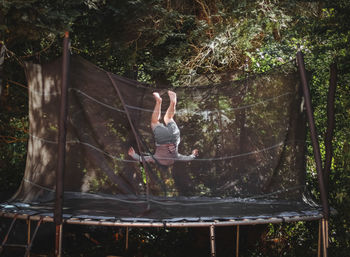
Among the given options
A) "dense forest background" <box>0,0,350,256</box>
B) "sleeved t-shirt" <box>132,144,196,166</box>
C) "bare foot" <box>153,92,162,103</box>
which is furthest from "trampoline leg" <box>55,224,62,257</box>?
"bare foot" <box>153,92,162,103</box>

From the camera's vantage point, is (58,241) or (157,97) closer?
(58,241)

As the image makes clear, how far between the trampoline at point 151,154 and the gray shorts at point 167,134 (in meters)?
0.06

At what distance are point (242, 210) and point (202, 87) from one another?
48.4 inches

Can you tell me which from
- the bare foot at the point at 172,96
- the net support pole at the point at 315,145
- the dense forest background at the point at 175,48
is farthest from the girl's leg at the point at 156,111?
the net support pole at the point at 315,145

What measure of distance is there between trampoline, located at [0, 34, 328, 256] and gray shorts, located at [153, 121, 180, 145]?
0.06 meters

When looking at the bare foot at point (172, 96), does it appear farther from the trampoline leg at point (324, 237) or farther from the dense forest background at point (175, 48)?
the trampoline leg at point (324, 237)

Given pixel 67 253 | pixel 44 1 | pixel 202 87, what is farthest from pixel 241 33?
pixel 67 253

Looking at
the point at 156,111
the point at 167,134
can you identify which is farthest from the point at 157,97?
the point at 167,134

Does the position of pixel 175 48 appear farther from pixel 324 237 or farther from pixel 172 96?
pixel 324 237

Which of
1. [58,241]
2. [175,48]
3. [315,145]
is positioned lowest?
[58,241]

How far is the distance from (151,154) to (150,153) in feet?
0.04

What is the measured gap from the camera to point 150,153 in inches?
121

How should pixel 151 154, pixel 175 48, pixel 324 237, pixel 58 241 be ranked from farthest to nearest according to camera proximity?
pixel 175 48 → pixel 151 154 → pixel 324 237 → pixel 58 241

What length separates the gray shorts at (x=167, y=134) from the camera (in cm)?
317
